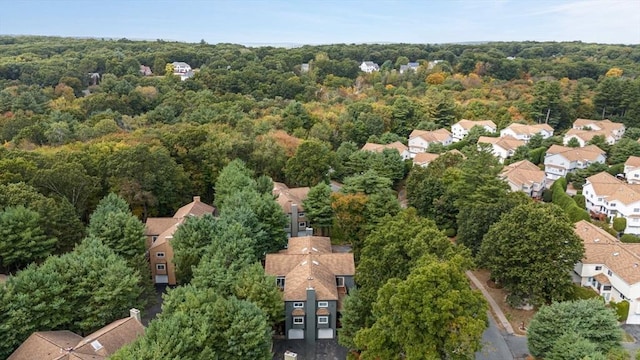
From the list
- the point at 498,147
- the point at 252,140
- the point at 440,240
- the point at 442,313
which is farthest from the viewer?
the point at 498,147

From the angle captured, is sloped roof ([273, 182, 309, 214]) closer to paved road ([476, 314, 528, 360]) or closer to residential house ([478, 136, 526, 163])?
paved road ([476, 314, 528, 360])

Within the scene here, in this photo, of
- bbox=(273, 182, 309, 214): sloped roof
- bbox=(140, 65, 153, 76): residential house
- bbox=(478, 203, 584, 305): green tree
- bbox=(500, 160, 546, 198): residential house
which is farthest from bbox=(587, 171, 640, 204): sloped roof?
bbox=(140, 65, 153, 76): residential house

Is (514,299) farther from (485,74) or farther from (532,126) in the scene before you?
(485,74)

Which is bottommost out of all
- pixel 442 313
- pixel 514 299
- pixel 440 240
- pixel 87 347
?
pixel 514 299

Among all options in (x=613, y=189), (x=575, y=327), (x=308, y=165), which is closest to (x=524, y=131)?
(x=613, y=189)

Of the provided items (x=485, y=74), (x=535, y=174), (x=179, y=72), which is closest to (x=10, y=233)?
(x=535, y=174)

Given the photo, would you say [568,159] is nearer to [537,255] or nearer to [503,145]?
[503,145]

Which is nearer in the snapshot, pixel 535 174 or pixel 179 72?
pixel 535 174
